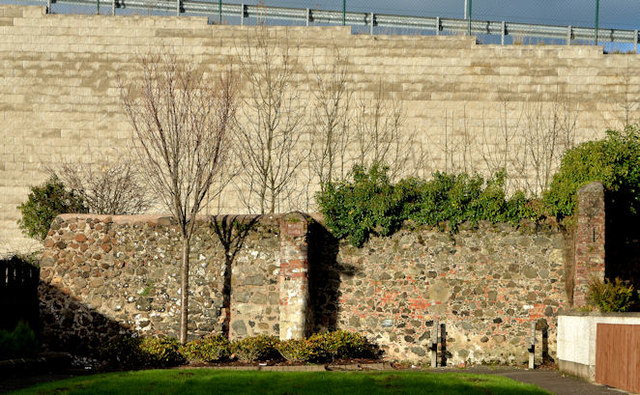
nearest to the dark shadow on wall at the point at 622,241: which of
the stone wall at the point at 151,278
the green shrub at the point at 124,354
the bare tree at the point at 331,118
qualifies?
the stone wall at the point at 151,278

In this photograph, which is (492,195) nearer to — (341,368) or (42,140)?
(341,368)

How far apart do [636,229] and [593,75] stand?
11.6m

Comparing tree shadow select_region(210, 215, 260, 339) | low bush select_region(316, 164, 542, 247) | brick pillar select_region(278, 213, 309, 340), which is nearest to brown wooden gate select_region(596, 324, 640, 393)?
low bush select_region(316, 164, 542, 247)

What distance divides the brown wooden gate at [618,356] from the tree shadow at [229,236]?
7.88 m

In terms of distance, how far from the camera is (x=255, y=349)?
60.4ft

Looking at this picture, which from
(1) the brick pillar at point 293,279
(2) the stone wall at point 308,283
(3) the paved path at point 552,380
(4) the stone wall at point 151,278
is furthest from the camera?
(4) the stone wall at point 151,278

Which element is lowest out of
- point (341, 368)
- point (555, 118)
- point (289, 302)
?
point (341, 368)

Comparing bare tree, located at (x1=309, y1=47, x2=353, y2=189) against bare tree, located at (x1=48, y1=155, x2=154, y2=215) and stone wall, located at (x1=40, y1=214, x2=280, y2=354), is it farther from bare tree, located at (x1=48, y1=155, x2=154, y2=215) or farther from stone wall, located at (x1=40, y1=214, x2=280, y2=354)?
stone wall, located at (x1=40, y1=214, x2=280, y2=354)

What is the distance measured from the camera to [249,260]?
1970cm

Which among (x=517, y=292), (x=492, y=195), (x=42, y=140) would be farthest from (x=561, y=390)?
(x=42, y=140)

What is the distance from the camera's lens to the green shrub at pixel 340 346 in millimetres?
18547

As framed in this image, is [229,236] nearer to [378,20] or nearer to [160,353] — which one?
[160,353]

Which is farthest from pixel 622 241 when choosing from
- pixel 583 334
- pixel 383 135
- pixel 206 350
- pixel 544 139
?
pixel 383 135

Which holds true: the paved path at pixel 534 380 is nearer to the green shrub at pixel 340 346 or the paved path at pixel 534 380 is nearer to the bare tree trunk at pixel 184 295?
the green shrub at pixel 340 346
